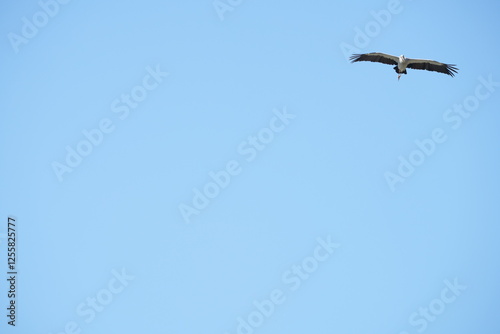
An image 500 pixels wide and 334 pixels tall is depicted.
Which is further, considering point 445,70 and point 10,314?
point 445,70

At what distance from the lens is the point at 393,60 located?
32.1 meters

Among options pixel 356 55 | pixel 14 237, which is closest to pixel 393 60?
pixel 356 55

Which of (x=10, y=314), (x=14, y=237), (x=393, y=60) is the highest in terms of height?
(x=14, y=237)

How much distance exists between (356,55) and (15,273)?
22.8m

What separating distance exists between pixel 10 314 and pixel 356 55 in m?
24.0

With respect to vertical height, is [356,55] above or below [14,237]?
below

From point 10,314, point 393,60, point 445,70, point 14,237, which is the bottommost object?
point 445,70

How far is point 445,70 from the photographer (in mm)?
32500

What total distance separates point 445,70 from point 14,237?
2658 cm

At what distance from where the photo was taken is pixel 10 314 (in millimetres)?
Answer: 29969

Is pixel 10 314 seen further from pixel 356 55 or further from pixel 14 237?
pixel 356 55

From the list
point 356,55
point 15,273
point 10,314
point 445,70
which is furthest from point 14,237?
point 445,70

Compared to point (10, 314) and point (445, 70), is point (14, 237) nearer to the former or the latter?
point (10, 314)

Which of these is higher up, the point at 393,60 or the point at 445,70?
the point at 393,60
